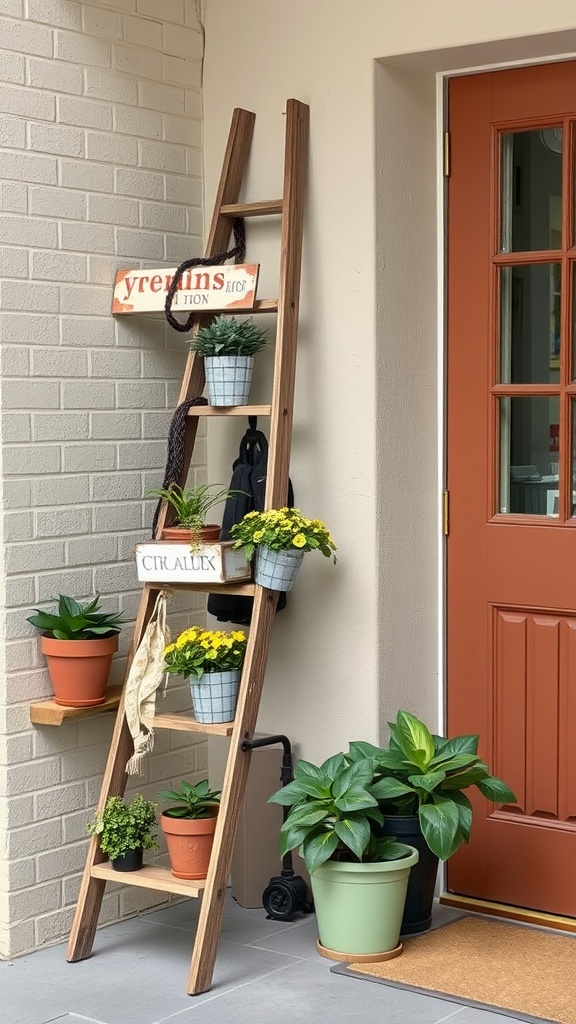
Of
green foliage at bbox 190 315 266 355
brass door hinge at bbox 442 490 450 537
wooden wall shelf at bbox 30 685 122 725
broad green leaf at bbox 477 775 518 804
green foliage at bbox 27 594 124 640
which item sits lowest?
broad green leaf at bbox 477 775 518 804

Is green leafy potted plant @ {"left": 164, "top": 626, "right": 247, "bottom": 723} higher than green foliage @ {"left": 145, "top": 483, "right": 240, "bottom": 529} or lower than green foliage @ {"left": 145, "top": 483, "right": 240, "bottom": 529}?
lower

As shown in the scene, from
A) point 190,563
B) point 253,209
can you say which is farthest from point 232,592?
point 253,209

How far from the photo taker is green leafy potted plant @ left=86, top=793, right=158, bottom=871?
3.19m

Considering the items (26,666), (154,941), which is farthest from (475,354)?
(154,941)

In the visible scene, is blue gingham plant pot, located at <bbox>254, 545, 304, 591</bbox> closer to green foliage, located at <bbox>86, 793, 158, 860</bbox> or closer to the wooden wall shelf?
the wooden wall shelf

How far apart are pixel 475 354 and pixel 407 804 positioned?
1183 mm

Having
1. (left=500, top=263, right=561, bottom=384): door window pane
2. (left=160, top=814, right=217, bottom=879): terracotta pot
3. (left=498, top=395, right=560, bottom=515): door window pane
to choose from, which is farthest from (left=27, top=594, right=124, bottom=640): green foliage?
(left=500, top=263, right=561, bottom=384): door window pane

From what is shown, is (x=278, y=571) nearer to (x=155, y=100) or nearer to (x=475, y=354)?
(x=475, y=354)

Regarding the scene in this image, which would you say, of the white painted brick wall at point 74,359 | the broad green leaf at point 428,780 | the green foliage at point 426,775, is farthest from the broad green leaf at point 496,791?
the white painted brick wall at point 74,359

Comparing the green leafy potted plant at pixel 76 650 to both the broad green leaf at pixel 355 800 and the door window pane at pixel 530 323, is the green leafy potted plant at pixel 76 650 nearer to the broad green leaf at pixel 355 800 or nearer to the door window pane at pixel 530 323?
the broad green leaf at pixel 355 800

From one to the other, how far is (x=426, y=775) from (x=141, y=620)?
2.61ft

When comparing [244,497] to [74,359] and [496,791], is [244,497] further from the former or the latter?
[496,791]

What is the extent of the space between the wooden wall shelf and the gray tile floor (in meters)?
0.59

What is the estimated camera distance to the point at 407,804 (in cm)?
328
